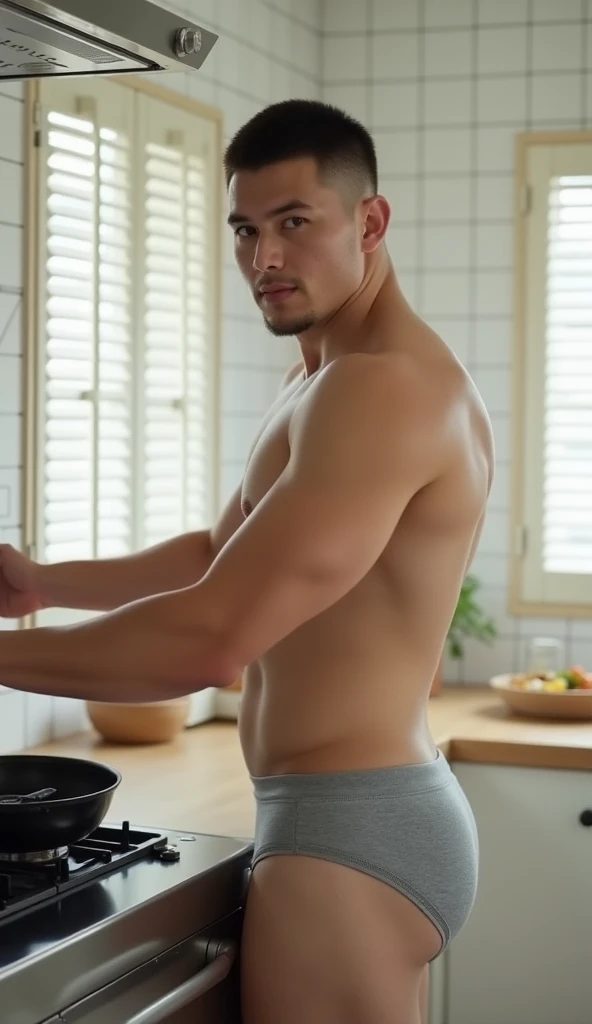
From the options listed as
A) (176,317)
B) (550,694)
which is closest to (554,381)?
(550,694)

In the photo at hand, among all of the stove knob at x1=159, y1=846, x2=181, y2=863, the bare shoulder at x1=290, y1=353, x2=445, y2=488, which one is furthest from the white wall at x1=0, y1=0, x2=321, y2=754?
the bare shoulder at x1=290, y1=353, x2=445, y2=488

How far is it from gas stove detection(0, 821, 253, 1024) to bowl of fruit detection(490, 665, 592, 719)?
55.3 inches

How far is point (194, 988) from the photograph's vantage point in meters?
1.54

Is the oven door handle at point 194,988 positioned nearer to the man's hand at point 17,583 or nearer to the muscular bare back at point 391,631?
the muscular bare back at point 391,631

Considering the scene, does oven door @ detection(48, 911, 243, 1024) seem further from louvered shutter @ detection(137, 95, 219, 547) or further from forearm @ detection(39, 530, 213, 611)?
louvered shutter @ detection(137, 95, 219, 547)

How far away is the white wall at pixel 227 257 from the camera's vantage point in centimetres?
251

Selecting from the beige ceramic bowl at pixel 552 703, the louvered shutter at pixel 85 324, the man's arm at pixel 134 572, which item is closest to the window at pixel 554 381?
the beige ceramic bowl at pixel 552 703

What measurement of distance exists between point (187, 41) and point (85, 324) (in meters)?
1.12

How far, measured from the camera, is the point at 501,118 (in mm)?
3553

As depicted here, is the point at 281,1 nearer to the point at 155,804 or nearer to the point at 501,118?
the point at 501,118

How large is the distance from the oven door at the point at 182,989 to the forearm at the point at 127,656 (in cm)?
31

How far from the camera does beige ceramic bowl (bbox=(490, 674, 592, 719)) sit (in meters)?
3.06

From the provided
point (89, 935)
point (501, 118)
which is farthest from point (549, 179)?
point (89, 935)

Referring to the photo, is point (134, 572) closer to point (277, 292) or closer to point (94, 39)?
point (277, 292)
